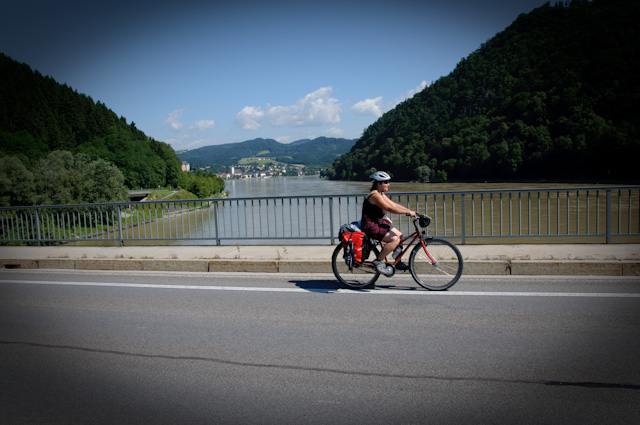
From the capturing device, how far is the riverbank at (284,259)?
718 cm

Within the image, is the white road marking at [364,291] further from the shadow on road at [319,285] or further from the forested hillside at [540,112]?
the forested hillside at [540,112]

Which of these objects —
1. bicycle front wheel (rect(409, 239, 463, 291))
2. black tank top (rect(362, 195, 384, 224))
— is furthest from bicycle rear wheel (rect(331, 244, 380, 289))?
bicycle front wheel (rect(409, 239, 463, 291))

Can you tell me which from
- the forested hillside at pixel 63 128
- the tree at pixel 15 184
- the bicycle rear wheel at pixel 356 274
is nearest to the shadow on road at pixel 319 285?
the bicycle rear wheel at pixel 356 274

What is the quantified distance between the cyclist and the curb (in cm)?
167

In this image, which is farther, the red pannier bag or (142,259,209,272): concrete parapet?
(142,259,209,272): concrete parapet

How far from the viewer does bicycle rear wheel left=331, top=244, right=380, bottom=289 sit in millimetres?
6668

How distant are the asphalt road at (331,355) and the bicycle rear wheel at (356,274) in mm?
204

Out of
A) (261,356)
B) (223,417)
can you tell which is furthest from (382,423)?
(261,356)

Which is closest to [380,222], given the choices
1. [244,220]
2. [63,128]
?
[244,220]

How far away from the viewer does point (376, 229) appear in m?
6.53

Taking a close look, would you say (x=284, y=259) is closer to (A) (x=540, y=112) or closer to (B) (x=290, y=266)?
(B) (x=290, y=266)

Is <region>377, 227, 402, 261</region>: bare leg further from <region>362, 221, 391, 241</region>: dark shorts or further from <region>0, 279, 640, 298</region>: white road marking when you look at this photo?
<region>0, 279, 640, 298</region>: white road marking

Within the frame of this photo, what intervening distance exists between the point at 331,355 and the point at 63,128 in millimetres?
126724

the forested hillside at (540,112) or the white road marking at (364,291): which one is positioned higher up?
the forested hillside at (540,112)
